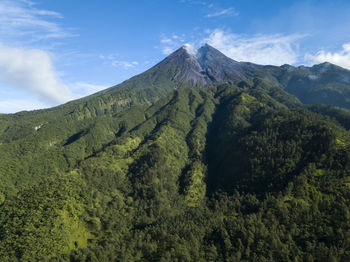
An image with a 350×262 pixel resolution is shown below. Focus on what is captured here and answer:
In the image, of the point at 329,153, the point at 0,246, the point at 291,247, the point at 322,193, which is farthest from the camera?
the point at 329,153

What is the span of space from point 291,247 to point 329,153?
109423mm

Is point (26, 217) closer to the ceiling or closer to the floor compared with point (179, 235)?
closer to the ceiling

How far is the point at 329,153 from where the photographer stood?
633 feet

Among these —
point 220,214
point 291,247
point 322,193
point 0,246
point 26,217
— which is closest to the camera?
point 291,247

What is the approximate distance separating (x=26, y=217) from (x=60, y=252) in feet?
117

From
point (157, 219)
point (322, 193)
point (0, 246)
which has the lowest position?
point (157, 219)

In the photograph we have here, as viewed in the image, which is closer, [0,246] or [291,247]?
[291,247]

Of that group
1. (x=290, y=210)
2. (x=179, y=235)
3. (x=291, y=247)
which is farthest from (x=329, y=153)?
(x=179, y=235)

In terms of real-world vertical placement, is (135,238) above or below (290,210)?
below

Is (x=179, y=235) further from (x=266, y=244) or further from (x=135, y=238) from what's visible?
(x=266, y=244)

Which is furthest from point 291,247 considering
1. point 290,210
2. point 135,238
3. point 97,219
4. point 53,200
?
point 53,200

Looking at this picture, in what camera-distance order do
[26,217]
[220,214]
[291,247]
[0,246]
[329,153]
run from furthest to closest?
[329,153] < [220,214] < [26,217] < [0,246] < [291,247]

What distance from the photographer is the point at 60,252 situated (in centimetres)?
14200

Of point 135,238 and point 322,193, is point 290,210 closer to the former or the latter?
point 322,193
